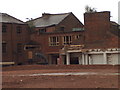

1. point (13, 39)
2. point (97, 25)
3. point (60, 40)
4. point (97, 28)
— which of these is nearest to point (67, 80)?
point (97, 25)

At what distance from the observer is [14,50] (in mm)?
65688

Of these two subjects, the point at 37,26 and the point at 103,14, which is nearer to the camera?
the point at 103,14

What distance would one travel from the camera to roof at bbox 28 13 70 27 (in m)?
75.3

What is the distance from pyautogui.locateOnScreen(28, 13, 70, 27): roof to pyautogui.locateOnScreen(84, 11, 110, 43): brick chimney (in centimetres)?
1777

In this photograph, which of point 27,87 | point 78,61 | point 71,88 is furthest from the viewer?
point 78,61

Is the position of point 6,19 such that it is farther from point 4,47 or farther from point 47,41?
point 47,41

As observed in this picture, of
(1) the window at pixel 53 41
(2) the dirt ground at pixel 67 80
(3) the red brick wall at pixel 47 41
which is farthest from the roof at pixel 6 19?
(2) the dirt ground at pixel 67 80

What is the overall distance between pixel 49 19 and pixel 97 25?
22.8m

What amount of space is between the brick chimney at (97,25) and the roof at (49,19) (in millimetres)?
17775

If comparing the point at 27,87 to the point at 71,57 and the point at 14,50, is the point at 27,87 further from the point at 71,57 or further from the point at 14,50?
the point at 14,50

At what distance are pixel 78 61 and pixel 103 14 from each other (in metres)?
10.4

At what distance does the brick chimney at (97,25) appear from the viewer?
55969 millimetres

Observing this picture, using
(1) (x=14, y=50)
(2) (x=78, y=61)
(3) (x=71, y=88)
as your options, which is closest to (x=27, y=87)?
(3) (x=71, y=88)

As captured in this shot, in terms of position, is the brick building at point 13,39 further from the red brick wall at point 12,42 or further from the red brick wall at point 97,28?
the red brick wall at point 97,28
